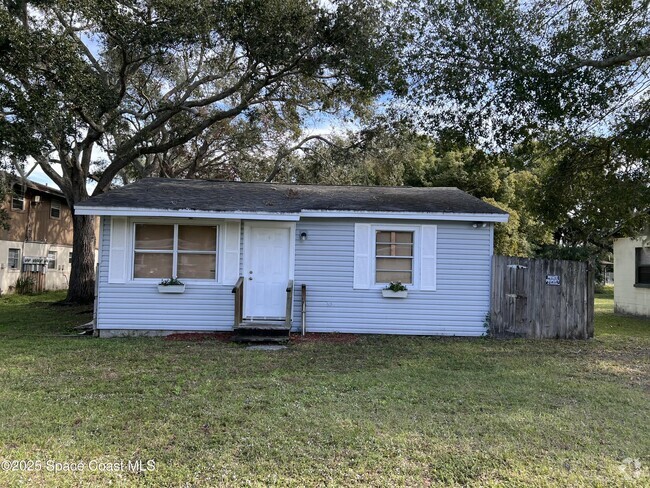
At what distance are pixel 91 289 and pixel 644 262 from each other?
18147mm

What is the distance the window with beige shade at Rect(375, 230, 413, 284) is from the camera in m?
9.12

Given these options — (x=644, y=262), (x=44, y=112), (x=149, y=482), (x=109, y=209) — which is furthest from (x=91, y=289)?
(x=644, y=262)

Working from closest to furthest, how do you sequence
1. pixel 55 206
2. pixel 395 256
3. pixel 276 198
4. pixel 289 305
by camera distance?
pixel 289 305 < pixel 395 256 < pixel 276 198 < pixel 55 206

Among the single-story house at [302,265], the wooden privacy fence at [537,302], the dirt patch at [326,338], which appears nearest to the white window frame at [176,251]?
the single-story house at [302,265]

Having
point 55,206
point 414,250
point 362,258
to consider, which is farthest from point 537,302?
point 55,206

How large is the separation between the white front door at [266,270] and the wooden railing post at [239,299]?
0.23 meters

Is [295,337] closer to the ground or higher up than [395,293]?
closer to the ground

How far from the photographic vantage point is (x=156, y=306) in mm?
8703

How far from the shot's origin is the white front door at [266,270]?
8930 mm

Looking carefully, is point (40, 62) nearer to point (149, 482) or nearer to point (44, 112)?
point (44, 112)

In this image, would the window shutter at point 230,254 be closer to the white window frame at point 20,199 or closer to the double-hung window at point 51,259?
the white window frame at point 20,199

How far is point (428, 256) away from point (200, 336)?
4741mm

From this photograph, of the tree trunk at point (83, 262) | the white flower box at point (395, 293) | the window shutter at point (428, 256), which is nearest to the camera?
the white flower box at point (395, 293)

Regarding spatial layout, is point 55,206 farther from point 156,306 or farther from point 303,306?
point 303,306
